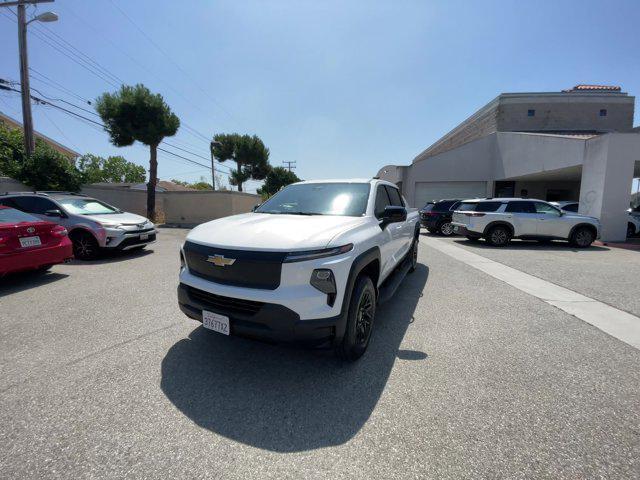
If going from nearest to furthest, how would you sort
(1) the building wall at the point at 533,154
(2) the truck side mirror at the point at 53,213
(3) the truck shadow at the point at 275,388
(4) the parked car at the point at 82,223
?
(3) the truck shadow at the point at 275,388 → (4) the parked car at the point at 82,223 → (2) the truck side mirror at the point at 53,213 → (1) the building wall at the point at 533,154

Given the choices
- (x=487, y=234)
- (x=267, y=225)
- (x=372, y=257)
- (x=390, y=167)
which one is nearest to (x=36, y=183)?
(x=267, y=225)

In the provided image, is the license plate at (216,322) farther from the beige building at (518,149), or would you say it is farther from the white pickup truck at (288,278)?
the beige building at (518,149)

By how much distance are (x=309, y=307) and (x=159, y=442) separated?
124 centimetres

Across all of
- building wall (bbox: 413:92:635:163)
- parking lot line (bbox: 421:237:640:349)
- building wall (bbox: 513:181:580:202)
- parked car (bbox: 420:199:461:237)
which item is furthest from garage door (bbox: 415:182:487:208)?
parking lot line (bbox: 421:237:640:349)

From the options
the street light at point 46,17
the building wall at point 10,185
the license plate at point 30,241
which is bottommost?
the license plate at point 30,241

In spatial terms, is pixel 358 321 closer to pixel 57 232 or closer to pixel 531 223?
pixel 57 232

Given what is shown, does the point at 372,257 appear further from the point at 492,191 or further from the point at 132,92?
the point at 492,191

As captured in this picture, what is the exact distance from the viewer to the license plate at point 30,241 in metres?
4.84

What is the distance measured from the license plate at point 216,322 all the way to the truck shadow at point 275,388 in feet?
1.42

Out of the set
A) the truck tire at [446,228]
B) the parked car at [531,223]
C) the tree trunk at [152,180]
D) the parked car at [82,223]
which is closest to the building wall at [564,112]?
the truck tire at [446,228]

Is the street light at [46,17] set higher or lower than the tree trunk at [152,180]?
higher

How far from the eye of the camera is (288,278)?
7.62ft

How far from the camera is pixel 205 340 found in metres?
3.20

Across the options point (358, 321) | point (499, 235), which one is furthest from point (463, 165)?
point (358, 321)
